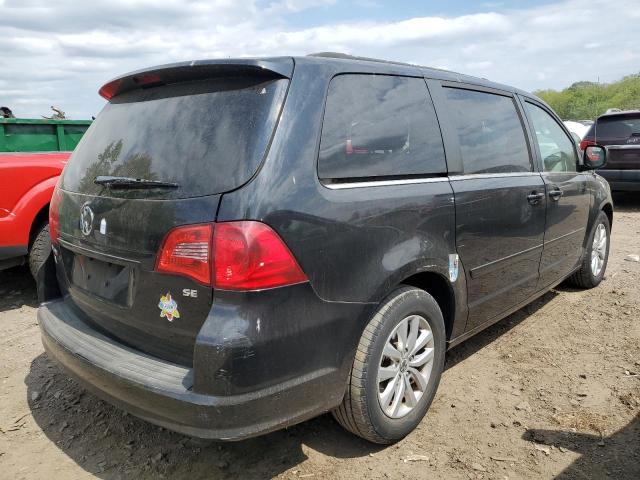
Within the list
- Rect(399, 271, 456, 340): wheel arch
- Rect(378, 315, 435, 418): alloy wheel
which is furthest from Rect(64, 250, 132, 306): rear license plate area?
Rect(399, 271, 456, 340): wheel arch

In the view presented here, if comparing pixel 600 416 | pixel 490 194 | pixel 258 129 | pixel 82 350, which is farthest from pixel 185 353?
pixel 600 416

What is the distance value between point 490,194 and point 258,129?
1636mm

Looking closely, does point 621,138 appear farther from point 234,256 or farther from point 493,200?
point 234,256

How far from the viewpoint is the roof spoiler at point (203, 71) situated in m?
2.21

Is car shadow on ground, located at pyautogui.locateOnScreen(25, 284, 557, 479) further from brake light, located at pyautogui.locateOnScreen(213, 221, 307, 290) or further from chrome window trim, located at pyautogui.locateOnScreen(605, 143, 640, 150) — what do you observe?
chrome window trim, located at pyautogui.locateOnScreen(605, 143, 640, 150)

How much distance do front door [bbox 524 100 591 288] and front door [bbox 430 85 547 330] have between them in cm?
19

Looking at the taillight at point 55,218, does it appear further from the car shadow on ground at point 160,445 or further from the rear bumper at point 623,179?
the rear bumper at point 623,179

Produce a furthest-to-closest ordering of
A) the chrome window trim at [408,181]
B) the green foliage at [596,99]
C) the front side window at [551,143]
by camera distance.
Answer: the green foliage at [596,99]
the front side window at [551,143]
the chrome window trim at [408,181]

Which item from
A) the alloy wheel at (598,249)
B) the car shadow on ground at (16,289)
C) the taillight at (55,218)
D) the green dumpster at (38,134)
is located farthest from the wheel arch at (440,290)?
the green dumpster at (38,134)

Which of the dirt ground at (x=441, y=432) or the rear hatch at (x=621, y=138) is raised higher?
the rear hatch at (x=621, y=138)

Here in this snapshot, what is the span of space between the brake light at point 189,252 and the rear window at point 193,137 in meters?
0.15

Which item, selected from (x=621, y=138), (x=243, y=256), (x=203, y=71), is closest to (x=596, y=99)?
(x=621, y=138)

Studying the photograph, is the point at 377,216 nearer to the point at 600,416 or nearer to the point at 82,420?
the point at 600,416

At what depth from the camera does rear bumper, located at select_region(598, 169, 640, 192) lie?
9.27 metres
